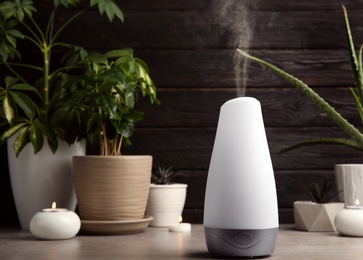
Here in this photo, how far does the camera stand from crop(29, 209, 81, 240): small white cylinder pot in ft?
4.73

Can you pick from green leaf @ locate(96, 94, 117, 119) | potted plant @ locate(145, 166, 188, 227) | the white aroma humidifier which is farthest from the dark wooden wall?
the white aroma humidifier

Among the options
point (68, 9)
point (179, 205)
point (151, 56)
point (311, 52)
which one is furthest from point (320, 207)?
point (68, 9)

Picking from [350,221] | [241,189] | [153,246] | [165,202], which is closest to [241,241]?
[241,189]

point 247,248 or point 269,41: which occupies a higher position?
point 269,41

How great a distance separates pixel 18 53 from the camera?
1797 mm

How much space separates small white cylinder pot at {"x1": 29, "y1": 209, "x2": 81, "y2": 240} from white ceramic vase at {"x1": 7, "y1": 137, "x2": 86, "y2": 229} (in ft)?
0.71

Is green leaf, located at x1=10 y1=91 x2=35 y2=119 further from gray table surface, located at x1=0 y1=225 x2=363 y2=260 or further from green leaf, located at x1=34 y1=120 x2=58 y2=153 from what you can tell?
gray table surface, located at x1=0 y1=225 x2=363 y2=260

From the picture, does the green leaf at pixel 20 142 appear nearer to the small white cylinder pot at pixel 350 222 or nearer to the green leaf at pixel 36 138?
the green leaf at pixel 36 138

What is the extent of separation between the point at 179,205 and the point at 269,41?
0.59 meters

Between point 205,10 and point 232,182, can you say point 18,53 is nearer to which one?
point 205,10

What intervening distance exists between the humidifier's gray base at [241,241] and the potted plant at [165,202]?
589mm

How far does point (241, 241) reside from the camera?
1.12 metres

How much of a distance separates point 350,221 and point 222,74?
0.63m

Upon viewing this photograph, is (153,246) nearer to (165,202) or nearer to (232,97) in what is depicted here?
(165,202)
